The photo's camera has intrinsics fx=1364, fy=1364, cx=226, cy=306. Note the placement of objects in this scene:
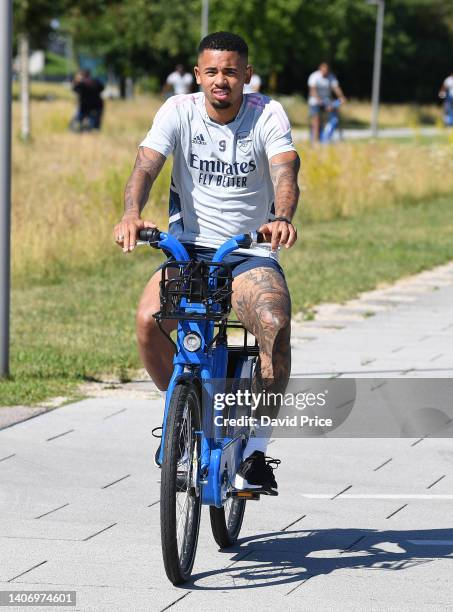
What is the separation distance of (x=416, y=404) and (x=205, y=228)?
2978 mm

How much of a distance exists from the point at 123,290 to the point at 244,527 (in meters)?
6.45

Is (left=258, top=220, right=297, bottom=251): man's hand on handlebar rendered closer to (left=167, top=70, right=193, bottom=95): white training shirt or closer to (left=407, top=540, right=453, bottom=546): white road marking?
(left=407, top=540, right=453, bottom=546): white road marking

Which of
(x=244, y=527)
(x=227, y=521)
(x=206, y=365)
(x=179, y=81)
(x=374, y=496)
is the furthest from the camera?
(x=179, y=81)

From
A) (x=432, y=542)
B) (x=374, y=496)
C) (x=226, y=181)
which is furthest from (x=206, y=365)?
(x=374, y=496)

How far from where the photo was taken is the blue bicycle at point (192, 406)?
4.39 m

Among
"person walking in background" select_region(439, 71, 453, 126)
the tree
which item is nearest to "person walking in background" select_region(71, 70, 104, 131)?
the tree

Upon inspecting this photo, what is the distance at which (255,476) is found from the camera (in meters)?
4.85

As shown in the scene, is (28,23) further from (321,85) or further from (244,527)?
(244,527)

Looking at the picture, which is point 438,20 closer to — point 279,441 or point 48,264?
point 48,264

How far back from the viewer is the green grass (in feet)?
27.2

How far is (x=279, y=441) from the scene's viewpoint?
269 inches

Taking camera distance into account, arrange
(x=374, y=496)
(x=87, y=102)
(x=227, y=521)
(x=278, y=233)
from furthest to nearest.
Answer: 1. (x=87, y=102)
2. (x=374, y=496)
3. (x=227, y=521)
4. (x=278, y=233)

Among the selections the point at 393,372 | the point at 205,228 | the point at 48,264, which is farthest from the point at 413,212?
the point at 205,228

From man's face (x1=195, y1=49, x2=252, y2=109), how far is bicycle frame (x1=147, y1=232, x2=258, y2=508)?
63cm
